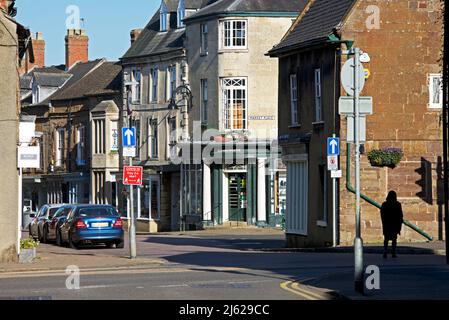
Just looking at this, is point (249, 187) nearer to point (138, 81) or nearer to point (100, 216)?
point (138, 81)

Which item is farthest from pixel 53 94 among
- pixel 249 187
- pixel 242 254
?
pixel 242 254

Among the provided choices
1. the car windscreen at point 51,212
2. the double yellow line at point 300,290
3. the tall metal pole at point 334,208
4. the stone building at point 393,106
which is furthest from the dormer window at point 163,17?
the double yellow line at point 300,290

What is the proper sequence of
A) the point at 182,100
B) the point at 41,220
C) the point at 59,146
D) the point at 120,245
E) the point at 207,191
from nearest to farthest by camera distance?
the point at 120,245, the point at 41,220, the point at 207,191, the point at 182,100, the point at 59,146

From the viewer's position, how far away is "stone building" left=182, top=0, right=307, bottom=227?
193 feet

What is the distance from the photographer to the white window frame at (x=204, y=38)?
201ft

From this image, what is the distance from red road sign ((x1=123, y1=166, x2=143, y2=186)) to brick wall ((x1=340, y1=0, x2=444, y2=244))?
27.3 ft

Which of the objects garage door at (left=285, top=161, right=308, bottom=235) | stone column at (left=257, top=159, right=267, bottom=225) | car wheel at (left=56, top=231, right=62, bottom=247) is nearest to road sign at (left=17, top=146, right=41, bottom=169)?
car wheel at (left=56, top=231, right=62, bottom=247)

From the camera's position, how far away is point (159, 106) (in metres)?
66.4

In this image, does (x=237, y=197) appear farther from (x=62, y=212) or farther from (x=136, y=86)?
(x=62, y=212)

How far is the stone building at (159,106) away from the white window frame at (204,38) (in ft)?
6.87

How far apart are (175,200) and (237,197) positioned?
23.0 ft

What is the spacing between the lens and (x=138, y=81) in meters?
69.1

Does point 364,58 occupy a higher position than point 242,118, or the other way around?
point 364,58

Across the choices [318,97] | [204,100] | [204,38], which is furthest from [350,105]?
[204,38]
